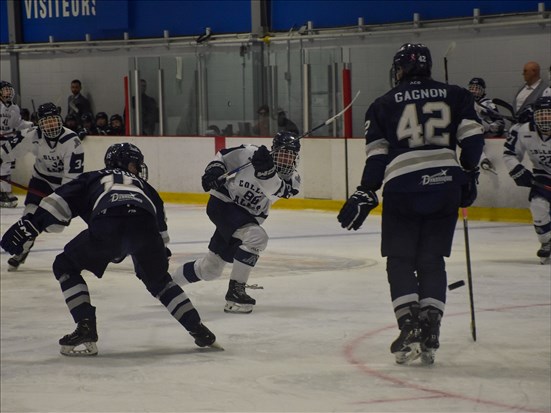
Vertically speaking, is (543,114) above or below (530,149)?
above

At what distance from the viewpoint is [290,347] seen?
6.68m

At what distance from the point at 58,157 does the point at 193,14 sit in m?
8.38

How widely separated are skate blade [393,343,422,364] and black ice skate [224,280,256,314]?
69.8 inches

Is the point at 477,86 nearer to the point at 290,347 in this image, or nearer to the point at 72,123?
the point at 72,123

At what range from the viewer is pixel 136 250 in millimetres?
6309

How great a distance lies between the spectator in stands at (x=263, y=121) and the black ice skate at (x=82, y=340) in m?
8.52

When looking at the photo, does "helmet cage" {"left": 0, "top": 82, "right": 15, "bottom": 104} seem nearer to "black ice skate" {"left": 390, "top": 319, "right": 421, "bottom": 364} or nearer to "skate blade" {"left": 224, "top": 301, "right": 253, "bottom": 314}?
"skate blade" {"left": 224, "top": 301, "right": 253, "bottom": 314}

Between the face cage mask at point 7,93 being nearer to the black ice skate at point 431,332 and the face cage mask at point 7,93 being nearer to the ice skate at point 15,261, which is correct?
the ice skate at point 15,261

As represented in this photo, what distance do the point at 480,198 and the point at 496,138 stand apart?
2.03ft

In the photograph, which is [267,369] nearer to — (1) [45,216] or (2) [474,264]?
(1) [45,216]

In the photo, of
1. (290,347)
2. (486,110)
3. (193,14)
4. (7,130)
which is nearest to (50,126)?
(290,347)

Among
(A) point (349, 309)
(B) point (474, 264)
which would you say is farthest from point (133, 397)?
(B) point (474, 264)

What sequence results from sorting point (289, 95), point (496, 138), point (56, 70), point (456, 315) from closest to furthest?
1. point (456, 315)
2. point (496, 138)
3. point (289, 95)
4. point (56, 70)

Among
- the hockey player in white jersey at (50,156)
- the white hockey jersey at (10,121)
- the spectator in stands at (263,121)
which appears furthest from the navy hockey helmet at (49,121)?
the white hockey jersey at (10,121)
